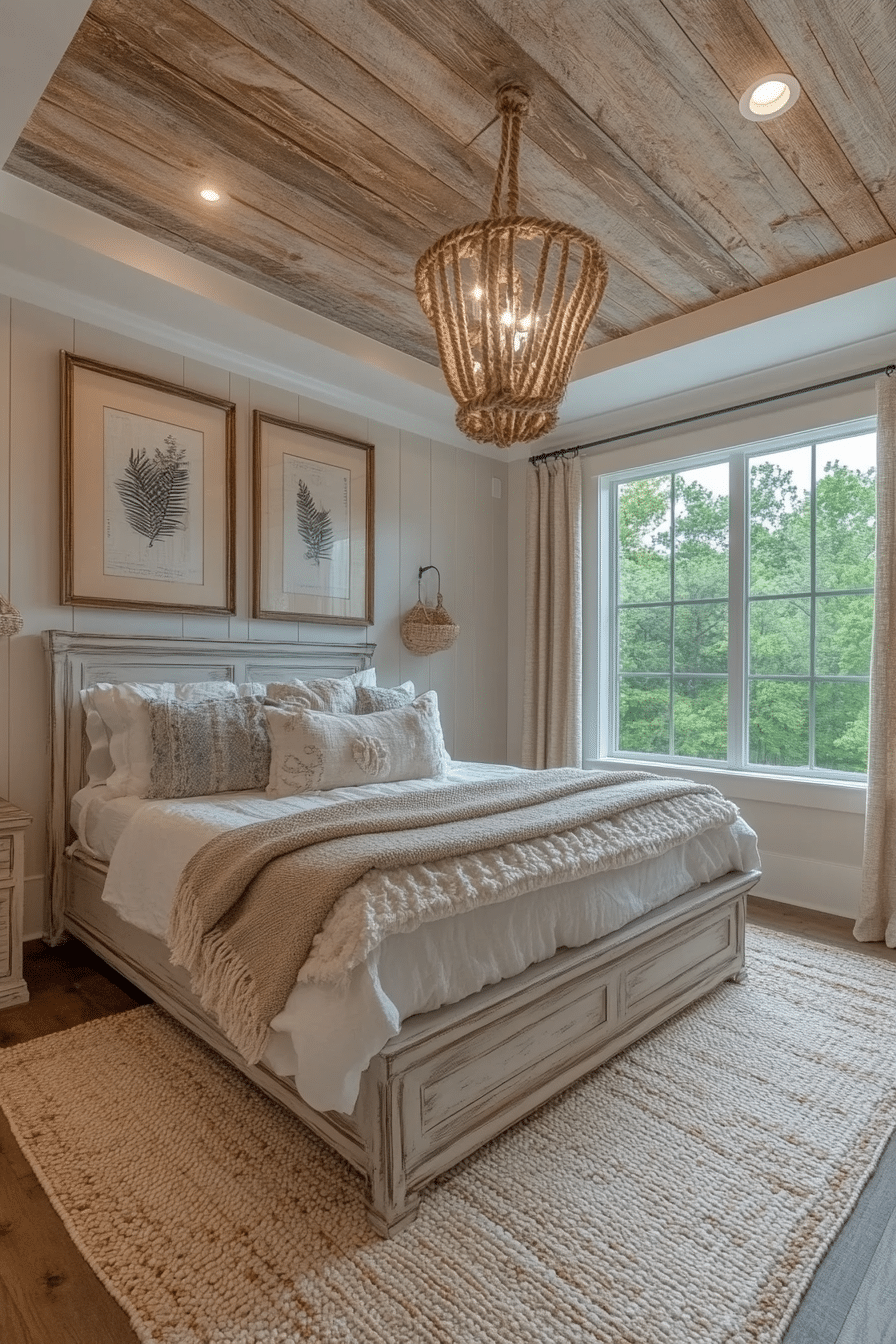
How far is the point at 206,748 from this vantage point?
2584 mm

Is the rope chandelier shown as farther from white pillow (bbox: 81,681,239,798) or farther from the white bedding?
white pillow (bbox: 81,681,239,798)

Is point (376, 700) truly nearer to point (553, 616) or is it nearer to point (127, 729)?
point (127, 729)

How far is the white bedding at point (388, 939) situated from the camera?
140 cm

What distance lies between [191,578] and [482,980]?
7.39ft

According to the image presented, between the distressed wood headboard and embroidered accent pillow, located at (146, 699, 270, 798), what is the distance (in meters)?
0.45

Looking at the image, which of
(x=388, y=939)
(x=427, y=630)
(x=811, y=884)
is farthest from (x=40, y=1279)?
(x=811, y=884)

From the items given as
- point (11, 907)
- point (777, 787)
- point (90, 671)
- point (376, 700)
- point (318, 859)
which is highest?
point (90, 671)

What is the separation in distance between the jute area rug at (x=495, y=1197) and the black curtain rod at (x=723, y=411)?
2718 mm

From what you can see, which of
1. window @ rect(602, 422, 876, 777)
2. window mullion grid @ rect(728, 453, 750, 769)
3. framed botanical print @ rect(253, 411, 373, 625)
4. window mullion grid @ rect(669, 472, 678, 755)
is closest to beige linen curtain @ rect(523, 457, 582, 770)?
window @ rect(602, 422, 876, 777)

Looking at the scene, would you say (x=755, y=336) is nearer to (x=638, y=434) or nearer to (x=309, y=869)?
(x=638, y=434)

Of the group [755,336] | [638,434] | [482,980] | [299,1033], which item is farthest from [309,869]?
[638,434]

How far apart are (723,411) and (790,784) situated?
190 cm

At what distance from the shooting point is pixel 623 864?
2002 millimetres

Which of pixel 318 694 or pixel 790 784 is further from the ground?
pixel 318 694
